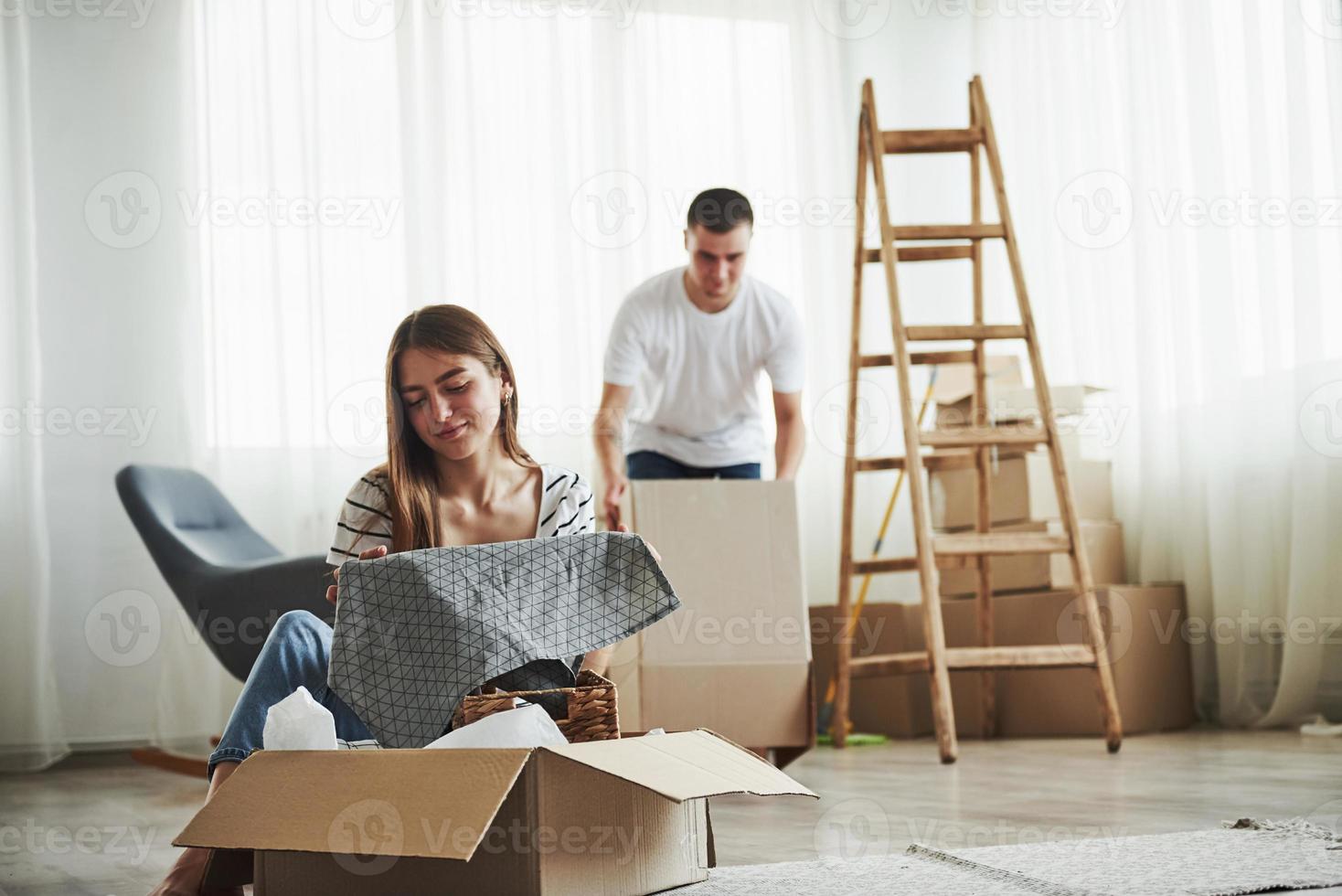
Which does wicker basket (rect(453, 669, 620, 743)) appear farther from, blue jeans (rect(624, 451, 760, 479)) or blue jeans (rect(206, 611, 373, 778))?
blue jeans (rect(624, 451, 760, 479))

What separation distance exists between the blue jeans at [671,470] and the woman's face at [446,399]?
1.24m

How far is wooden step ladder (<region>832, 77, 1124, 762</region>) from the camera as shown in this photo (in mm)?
2803

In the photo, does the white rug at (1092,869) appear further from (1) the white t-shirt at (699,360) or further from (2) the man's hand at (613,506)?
(1) the white t-shirt at (699,360)

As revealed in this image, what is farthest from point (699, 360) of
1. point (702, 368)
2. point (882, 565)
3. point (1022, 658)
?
point (1022, 658)

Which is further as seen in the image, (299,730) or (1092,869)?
(1092,869)

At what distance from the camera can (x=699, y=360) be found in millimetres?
2730

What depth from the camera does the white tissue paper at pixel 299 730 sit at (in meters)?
1.25

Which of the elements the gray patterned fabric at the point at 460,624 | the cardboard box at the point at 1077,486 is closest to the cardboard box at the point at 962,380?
the cardboard box at the point at 1077,486

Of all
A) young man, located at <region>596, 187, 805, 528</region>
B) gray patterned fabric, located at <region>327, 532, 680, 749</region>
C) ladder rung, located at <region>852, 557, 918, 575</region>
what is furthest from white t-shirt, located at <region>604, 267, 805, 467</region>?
gray patterned fabric, located at <region>327, 532, 680, 749</region>

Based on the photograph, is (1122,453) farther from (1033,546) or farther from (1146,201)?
(1033,546)

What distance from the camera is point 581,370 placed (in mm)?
3820

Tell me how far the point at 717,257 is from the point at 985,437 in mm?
770

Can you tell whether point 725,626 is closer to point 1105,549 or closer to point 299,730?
point 299,730

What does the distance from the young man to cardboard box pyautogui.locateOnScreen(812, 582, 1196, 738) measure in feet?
3.06
